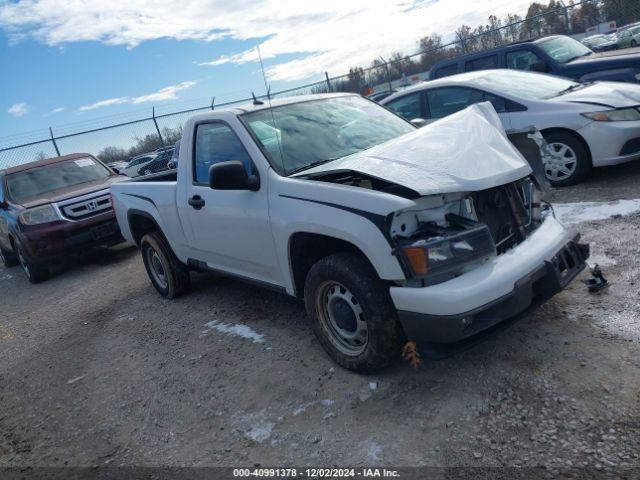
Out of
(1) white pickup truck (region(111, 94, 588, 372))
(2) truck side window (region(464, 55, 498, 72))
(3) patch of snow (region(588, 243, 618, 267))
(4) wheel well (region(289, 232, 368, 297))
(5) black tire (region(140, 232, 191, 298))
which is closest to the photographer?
(1) white pickup truck (region(111, 94, 588, 372))

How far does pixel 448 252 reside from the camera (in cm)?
293

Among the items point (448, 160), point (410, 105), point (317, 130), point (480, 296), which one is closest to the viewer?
point (480, 296)

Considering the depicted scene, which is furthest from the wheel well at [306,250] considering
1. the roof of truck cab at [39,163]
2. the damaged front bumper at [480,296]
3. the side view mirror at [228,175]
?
the roof of truck cab at [39,163]

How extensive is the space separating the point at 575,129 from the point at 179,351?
17.0 feet

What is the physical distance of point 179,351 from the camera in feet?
15.0

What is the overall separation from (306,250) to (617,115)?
4640 mm

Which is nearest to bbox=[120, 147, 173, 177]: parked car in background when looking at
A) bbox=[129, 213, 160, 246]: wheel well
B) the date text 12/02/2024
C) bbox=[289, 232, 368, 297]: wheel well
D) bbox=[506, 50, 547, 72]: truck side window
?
bbox=[129, 213, 160, 246]: wheel well

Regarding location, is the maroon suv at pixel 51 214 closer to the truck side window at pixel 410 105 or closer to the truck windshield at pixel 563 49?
the truck side window at pixel 410 105

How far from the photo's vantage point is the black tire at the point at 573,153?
21.2ft

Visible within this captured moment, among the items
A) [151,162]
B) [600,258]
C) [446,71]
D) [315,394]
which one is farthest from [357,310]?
[151,162]

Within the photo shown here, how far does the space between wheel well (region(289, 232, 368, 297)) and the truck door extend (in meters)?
0.22

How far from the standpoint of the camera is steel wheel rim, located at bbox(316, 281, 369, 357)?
3352 millimetres

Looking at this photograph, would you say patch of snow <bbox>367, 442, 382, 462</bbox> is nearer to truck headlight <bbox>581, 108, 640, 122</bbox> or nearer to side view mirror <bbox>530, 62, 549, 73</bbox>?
truck headlight <bbox>581, 108, 640, 122</bbox>

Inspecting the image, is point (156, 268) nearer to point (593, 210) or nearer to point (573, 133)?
point (593, 210)
